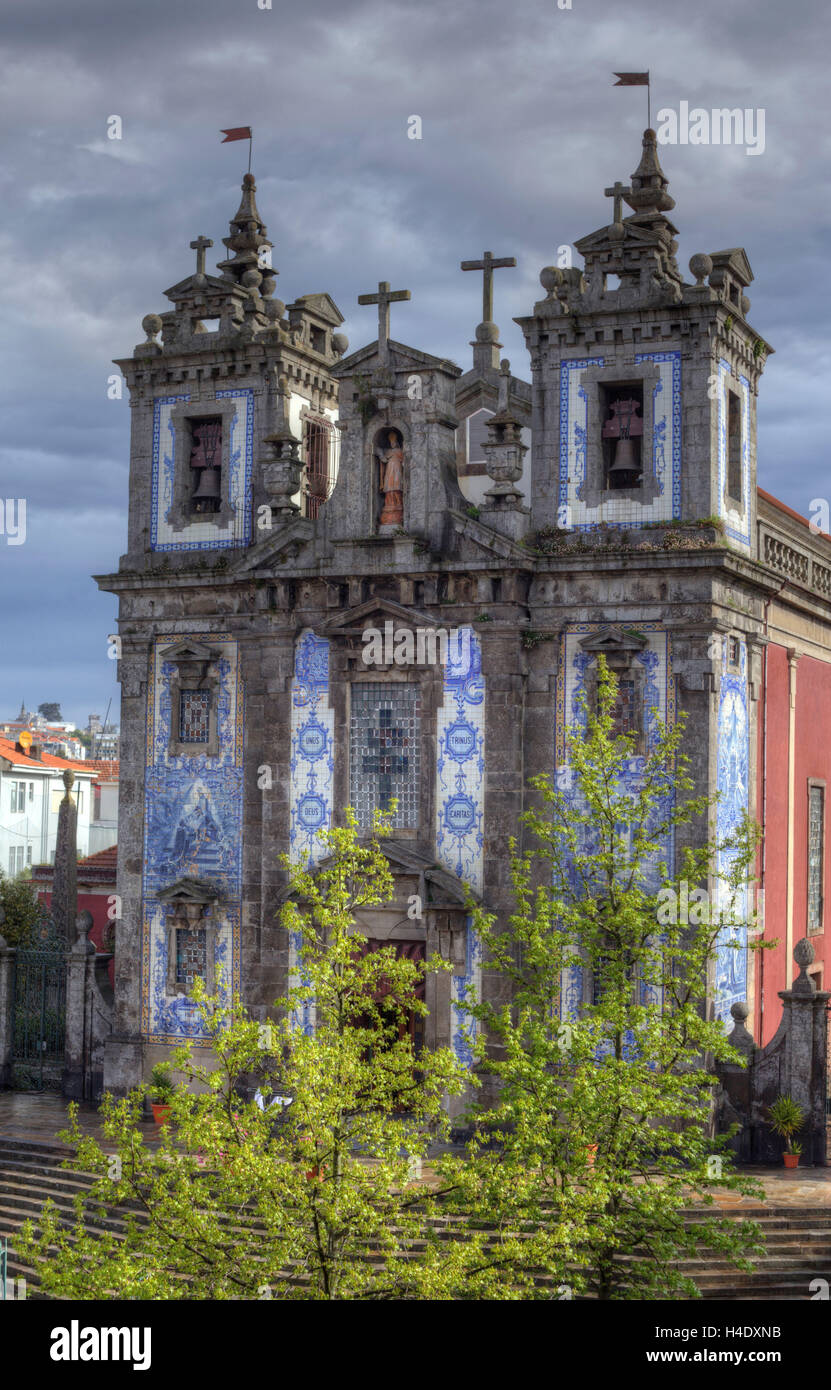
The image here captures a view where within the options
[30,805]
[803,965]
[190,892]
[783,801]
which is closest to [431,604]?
[190,892]

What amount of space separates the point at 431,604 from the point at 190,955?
808 centimetres

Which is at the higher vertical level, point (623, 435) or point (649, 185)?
point (649, 185)

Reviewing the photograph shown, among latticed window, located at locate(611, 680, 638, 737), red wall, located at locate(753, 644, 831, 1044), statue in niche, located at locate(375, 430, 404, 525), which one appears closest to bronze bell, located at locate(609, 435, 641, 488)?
latticed window, located at locate(611, 680, 638, 737)

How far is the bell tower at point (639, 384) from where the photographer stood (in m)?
27.8

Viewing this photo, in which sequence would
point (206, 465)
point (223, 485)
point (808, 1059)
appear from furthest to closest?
point (206, 465) → point (223, 485) → point (808, 1059)

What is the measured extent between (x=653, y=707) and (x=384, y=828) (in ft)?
26.6

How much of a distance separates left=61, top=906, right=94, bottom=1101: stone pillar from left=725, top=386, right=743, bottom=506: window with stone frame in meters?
14.5

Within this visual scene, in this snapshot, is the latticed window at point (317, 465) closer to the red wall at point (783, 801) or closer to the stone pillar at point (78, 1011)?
the stone pillar at point (78, 1011)

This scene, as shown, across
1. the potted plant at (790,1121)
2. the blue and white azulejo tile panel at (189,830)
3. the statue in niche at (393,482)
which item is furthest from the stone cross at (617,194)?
the potted plant at (790,1121)

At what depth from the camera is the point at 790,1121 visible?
86.4 ft

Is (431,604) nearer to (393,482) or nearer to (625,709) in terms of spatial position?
(393,482)

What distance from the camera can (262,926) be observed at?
96.6 feet

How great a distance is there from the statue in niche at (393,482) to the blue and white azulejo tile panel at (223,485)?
3.10 m
